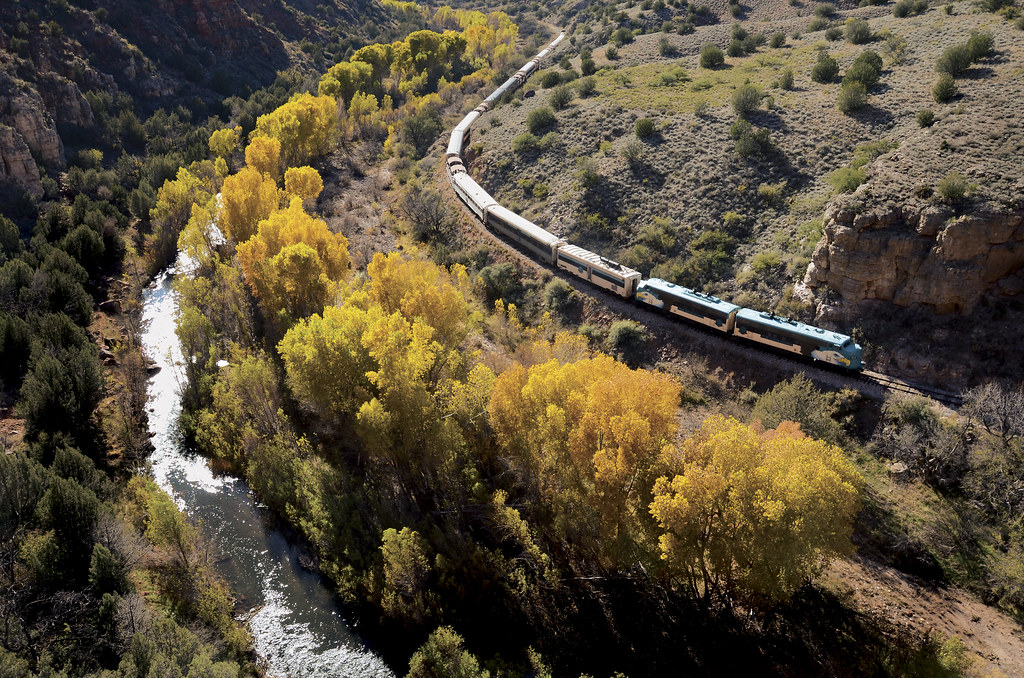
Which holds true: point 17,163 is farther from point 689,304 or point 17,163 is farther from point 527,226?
point 689,304

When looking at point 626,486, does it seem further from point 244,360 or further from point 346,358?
point 244,360

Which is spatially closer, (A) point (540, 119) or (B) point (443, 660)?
(B) point (443, 660)

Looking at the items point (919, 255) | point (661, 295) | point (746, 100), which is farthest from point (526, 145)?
point (919, 255)

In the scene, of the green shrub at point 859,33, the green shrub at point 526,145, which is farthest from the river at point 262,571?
the green shrub at point 859,33

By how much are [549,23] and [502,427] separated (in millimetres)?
131764

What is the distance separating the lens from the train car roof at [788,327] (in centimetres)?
3212

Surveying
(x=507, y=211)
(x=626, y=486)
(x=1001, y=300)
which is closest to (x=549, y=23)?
(x=507, y=211)

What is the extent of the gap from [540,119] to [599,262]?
26.4 m

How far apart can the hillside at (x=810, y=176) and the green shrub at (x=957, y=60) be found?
2.69 ft

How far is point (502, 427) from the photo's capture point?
85.8 ft

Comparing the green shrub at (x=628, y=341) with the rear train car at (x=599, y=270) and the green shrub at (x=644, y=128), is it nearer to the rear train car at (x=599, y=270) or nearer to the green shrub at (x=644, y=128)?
the rear train car at (x=599, y=270)

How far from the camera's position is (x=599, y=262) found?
42.7 metres

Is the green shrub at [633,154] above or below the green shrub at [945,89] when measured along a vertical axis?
below

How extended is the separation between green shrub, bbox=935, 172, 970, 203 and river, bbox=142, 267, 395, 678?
37.9 meters
